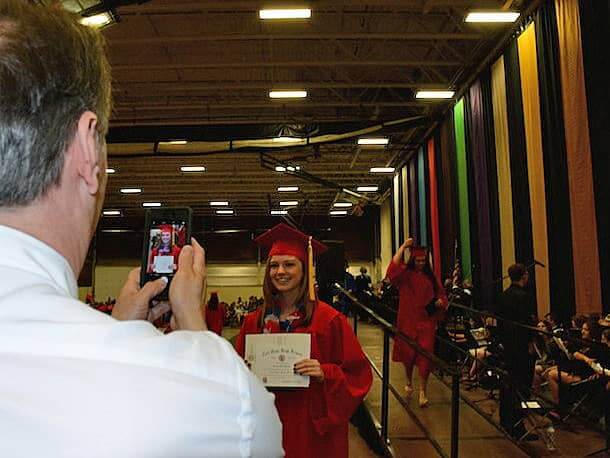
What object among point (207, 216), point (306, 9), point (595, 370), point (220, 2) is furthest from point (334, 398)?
point (207, 216)

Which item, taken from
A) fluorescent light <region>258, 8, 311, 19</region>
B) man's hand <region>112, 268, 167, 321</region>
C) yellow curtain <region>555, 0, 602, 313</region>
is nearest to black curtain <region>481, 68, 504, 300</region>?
yellow curtain <region>555, 0, 602, 313</region>

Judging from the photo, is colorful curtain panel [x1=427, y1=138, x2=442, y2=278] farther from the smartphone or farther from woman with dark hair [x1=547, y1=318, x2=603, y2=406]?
the smartphone

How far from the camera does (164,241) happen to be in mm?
1258

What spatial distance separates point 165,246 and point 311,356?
1752 mm

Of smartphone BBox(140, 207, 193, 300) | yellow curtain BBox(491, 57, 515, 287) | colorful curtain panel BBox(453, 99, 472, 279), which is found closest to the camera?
smartphone BBox(140, 207, 193, 300)

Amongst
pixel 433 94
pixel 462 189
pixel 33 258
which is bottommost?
pixel 33 258

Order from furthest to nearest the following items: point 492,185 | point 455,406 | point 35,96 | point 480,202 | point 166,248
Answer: point 480,202
point 492,185
point 455,406
point 166,248
point 35,96

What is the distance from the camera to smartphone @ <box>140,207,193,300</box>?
1137mm

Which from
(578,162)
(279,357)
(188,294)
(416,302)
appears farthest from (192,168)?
(188,294)

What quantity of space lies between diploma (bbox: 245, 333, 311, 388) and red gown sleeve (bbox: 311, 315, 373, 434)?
149 mm

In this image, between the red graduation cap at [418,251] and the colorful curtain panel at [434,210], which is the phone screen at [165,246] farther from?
the colorful curtain panel at [434,210]

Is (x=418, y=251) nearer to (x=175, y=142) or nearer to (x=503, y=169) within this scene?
(x=503, y=169)

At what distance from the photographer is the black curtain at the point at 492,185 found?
9867mm

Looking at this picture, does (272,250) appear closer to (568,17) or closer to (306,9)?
(306,9)
